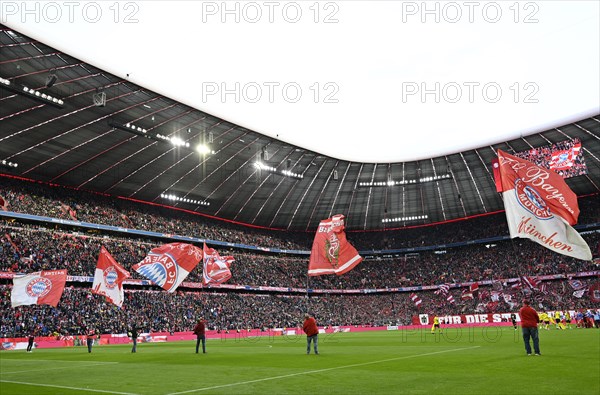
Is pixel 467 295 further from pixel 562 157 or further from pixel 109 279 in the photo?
pixel 109 279

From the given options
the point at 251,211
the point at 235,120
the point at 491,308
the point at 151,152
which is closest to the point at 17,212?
the point at 151,152

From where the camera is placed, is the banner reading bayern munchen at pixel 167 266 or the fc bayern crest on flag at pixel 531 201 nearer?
the fc bayern crest on flag at pixel 531 201

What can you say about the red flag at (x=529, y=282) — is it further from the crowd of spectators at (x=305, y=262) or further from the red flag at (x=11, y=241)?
the red flag at (x=11, y=241)

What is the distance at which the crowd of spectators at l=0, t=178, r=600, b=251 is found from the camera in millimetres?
54375

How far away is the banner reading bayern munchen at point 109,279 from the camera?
2942 centimetres

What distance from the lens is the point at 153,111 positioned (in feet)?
134

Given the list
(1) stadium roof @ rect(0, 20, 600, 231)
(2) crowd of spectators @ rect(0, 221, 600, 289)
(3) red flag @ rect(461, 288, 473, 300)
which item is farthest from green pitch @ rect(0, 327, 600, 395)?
(3) red flag @ rect(461, 288, 473, 300)

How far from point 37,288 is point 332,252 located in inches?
705

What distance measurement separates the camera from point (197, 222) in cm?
7381

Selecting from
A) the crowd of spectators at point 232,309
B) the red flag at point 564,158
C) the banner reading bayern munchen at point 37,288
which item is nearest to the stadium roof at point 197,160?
the red flag at point 564,158

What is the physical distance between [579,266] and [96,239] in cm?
6388

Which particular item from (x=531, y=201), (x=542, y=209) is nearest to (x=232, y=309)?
(x=531, y=201)

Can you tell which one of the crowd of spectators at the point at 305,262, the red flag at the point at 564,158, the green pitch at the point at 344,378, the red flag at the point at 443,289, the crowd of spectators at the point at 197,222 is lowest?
the green pitch at the point at 344,378

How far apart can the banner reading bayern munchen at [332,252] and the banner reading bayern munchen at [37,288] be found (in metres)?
15.6
